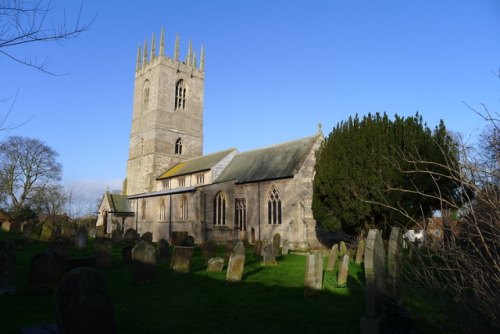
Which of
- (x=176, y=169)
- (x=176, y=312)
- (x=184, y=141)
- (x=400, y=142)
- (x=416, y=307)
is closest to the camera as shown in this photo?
(x=176, y=312)

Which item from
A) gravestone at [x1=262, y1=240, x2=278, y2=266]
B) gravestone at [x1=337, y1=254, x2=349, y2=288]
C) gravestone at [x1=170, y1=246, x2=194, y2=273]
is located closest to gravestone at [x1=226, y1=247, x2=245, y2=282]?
gravestone at [x1=170, y1=246, x2=194, y2=273]

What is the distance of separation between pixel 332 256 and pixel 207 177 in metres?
18.5

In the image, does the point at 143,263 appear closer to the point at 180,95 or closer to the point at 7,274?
the point at 7,274

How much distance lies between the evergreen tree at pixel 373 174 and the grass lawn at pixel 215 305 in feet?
16.6

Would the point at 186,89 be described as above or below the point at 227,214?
above

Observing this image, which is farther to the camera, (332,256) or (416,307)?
(332,256)

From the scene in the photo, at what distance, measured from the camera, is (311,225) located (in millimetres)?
22172

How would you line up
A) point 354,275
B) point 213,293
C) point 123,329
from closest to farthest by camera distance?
point 123,329 < point 213,293 < point 354,275

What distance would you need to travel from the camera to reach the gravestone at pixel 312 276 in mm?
8305

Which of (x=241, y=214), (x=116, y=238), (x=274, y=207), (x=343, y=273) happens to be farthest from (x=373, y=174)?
(x=116, y=238)

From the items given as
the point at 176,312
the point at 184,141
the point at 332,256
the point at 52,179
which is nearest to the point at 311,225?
the point at 332,256

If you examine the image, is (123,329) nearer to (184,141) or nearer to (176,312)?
(176,312)

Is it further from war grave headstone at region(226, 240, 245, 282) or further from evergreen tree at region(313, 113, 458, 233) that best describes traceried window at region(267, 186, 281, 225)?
war grave headstone at region(226, 240, 245, 282)

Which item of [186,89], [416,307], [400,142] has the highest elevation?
[186,89]
